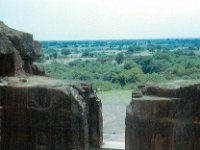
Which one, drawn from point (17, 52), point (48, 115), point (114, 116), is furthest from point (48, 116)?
point (114, 116)

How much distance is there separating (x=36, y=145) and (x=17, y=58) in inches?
69.6

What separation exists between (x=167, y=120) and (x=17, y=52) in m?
3.02

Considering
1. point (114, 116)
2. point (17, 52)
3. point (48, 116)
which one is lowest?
point (114, 116)

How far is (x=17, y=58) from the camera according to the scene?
835 centimetres

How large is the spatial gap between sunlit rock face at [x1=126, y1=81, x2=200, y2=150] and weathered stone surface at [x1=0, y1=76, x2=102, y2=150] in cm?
75

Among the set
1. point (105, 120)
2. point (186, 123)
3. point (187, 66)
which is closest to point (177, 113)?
point (186, 123)

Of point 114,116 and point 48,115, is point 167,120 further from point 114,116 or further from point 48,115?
point 114,116

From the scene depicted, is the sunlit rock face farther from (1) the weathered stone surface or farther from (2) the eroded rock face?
(2) the eroded rock face

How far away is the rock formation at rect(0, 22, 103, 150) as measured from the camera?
23.2 feet

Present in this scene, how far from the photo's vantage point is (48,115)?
7.18 meters

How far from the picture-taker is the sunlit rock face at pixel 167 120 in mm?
6734

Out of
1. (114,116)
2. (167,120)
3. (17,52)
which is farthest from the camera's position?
(114,116)

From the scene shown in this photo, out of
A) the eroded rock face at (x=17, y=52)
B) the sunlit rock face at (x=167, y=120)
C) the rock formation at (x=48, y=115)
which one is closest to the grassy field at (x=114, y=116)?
the eroded rock face at (x=17, y=52)

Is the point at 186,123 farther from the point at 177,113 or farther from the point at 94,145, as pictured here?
the point at 94,145
